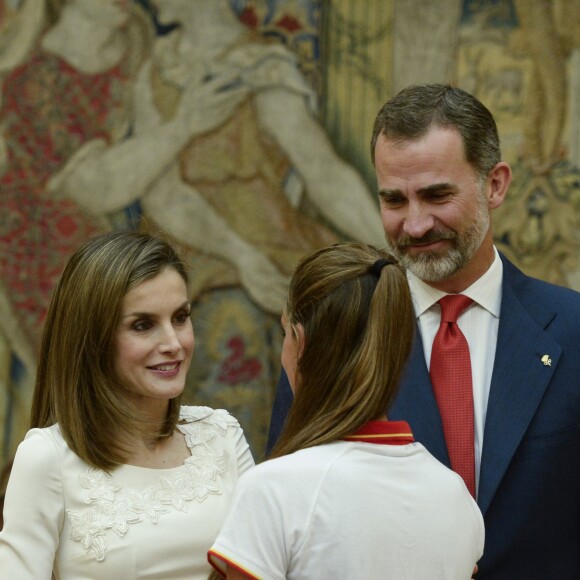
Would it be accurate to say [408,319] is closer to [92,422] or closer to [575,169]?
[92,422]

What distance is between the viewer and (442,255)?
11.6 ft

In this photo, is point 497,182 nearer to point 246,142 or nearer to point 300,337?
point 300,337

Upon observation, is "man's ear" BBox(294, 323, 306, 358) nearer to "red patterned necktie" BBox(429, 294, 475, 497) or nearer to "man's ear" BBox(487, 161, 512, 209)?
"red patterned necktie" BBox(429, 294, 475, 497)

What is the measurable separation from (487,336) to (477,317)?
76mm

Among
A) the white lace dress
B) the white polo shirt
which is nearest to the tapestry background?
the white lace dress

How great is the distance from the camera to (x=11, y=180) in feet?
20.5

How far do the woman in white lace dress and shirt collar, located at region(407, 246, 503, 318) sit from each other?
0.88m

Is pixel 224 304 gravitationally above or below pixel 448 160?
below

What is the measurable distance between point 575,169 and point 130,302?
4.42 meters

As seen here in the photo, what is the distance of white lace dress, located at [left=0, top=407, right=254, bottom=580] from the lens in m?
2.88

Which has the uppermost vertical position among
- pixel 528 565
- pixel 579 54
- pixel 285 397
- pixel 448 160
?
pixel 579 54

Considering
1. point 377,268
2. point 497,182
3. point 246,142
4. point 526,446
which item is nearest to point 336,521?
point 377,268

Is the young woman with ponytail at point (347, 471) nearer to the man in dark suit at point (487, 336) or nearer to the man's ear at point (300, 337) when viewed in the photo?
the man's ear at point (300, 337)

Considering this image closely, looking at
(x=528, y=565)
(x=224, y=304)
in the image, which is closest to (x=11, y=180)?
(x=224, y=304)
